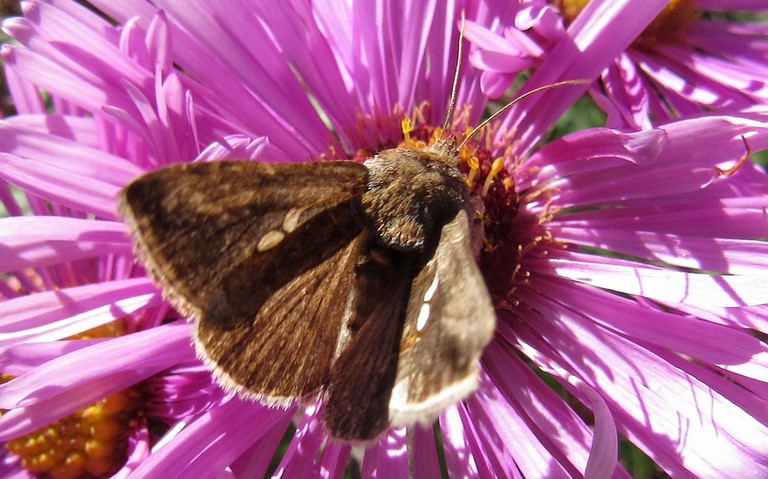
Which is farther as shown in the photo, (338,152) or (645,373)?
(338,152)

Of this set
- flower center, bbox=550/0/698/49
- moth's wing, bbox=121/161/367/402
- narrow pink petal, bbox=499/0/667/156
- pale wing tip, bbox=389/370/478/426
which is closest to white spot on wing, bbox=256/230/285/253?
moth's wing, bbox=121/161/367/402

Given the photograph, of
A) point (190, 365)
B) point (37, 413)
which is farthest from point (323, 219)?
point (37, 413)

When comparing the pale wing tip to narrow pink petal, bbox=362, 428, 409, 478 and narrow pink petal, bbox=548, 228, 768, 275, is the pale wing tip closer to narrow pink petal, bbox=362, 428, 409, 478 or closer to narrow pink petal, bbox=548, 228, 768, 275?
narrow pink petal, bbox=362, 428, 409, 478

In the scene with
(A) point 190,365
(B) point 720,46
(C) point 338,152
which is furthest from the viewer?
(B) point 720,46

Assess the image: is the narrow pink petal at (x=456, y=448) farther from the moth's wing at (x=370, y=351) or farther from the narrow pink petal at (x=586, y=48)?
the narrow pink petal at (x=586, y=48)

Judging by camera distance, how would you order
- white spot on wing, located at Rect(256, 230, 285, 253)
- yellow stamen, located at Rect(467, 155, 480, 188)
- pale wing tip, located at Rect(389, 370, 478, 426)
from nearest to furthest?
pale wing tip, located at Rect(389, 370, 478, 426)
white spot on wing, located at Rect(256, 230, 285, 253)
yellow stamen, located at Rect(467, 155, 480, 188)

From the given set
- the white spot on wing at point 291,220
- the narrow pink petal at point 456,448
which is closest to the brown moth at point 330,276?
the white spot on wing at point 291,220

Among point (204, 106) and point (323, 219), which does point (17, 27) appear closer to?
point (204, 106)
